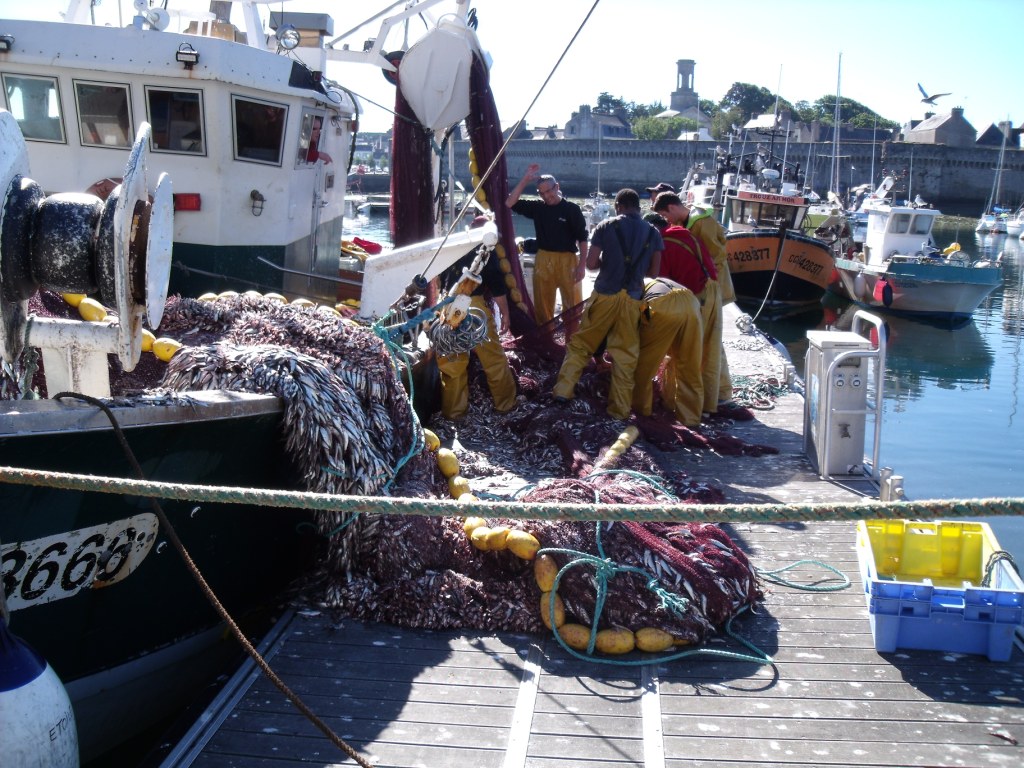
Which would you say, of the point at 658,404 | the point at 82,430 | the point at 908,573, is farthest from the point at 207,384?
the point at 658,404

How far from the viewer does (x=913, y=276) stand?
23.2 meters

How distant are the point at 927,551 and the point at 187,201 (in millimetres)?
5536

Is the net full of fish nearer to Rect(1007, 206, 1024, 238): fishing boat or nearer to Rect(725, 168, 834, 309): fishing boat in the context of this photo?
Rect(725, 168, 834, 309): fishing boat

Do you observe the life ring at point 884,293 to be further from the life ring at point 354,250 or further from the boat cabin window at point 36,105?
the boat cabin window at point 36,105

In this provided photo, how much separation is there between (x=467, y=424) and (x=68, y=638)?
3.95 metres

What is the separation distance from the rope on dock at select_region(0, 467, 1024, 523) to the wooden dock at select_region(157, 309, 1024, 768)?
1.37 meters

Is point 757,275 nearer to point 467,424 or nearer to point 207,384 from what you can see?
point 467,424

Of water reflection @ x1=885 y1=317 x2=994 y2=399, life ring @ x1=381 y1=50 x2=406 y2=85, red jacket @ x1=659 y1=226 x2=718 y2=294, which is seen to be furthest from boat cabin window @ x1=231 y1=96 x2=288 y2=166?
water reflection @ x1=885 y1=317 x2=994 y2=399

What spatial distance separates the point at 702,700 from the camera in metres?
3.99

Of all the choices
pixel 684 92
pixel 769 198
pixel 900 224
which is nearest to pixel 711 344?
pixel 769 198

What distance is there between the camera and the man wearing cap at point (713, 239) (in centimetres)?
811

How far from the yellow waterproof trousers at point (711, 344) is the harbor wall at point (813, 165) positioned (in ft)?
189

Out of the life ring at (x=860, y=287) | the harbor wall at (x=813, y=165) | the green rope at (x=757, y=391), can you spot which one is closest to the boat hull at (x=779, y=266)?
the life ring at (x=860, y=287)

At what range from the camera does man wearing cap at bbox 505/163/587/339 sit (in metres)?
8.41
